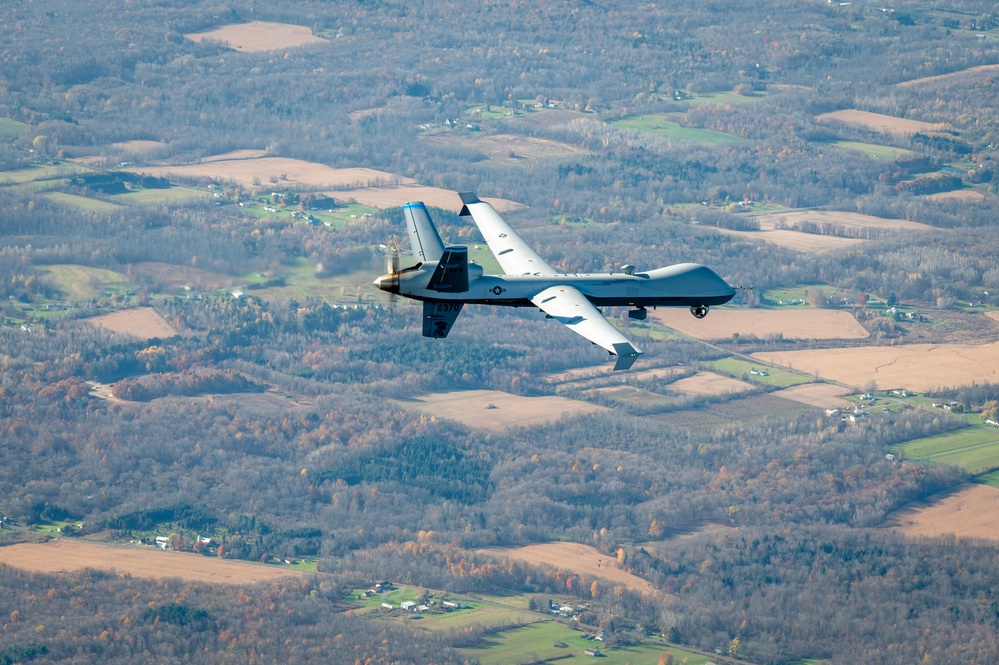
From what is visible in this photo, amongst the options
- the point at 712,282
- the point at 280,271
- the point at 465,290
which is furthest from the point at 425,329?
the point at 280,271

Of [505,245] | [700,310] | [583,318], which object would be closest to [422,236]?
[505,245]

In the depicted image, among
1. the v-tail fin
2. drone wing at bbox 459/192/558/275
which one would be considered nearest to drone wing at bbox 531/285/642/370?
drone wing at bbox 459/192/558/275

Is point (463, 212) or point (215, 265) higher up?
point (463, 212)

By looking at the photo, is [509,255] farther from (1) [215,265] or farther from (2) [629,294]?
(1) [215,265]

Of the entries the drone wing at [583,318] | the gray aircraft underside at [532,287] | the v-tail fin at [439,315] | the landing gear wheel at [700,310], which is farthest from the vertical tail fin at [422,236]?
the landing gear wheel at [700,310]

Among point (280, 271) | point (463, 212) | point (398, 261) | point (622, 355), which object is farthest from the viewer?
A: point (280, 271)

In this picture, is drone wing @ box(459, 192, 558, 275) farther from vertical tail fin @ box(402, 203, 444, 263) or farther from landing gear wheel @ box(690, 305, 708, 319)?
landing gear wheel @ box(690, 305, 708, 319)
